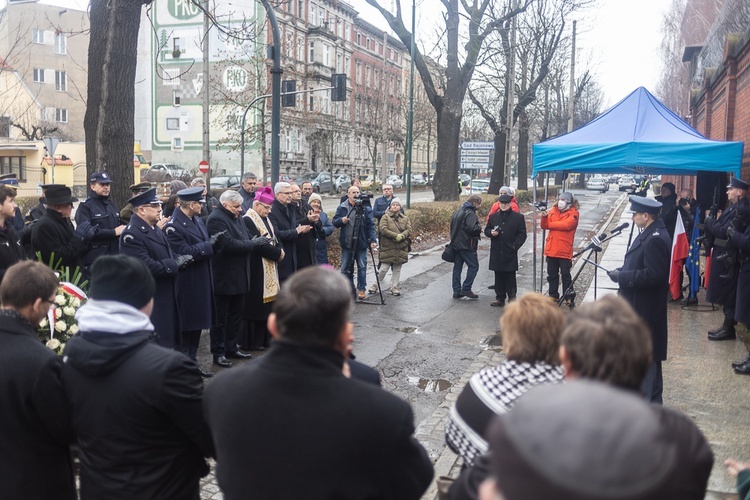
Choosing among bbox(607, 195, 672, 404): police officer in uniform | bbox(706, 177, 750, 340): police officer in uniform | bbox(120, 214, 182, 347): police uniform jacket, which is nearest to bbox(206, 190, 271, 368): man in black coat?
bbox(120, 214, 182, 347): police uniform jacket

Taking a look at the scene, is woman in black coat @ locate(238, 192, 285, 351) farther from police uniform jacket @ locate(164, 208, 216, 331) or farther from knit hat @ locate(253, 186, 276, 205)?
police uniform jacket @ locate(164, 208, 216, 331)

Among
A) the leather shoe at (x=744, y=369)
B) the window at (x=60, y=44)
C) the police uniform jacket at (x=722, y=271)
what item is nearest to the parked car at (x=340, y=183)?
the window at (x=60, y=44)

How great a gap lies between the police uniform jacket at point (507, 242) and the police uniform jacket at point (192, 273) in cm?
519

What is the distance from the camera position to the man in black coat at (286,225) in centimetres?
916

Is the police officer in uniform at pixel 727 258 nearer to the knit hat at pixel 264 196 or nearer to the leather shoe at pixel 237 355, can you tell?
the knit hat at pixel 264 196

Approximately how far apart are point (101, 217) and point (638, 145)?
674 cm

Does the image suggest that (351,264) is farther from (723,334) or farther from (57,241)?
(723,334)

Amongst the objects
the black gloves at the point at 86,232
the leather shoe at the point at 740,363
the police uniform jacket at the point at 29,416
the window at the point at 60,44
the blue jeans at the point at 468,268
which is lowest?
the leather shoe at the point at 740,363

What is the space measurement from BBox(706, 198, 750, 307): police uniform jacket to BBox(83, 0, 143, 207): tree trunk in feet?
23.7

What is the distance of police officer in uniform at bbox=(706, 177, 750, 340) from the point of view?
837cm

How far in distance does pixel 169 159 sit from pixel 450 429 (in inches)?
2246

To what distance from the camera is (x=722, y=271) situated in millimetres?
8891

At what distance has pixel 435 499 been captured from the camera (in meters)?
4.63

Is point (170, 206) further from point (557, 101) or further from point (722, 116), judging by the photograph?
point (557, 101)
